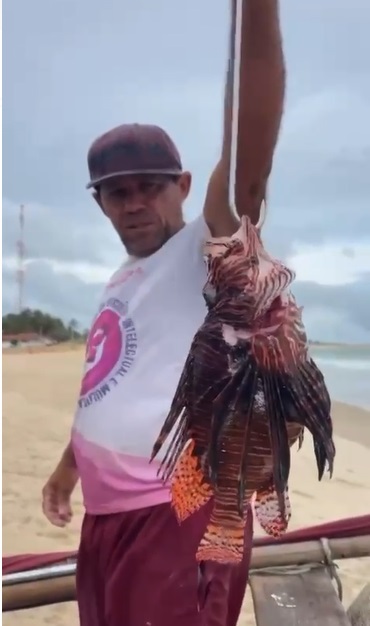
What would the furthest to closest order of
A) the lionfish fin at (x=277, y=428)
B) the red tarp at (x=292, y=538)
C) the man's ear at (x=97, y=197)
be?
the red tarp at (x=292, y=538) < the man's ear at (x=97, y=197) < the lionfish fin at (x=277, y=428)

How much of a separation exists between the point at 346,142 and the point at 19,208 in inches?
12.9

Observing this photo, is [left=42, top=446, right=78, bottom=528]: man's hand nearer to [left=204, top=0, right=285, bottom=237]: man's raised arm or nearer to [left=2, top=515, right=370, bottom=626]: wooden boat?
[left=2, top=515, right=370, bottom=626]: wooden boat

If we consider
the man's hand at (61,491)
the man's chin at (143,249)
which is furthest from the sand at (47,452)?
the man's chin at (143,249)

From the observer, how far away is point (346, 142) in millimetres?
813

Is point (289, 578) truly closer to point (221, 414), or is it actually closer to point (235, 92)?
point (221, 414)

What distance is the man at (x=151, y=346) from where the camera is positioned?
0.71m

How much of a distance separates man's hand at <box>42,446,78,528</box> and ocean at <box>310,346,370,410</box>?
0.27 metres

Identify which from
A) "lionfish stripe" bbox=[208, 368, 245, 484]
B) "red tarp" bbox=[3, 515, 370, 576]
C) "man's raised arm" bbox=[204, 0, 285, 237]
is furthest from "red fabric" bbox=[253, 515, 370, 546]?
"man's raised arm" bbox=[204, 0, 285, 237]

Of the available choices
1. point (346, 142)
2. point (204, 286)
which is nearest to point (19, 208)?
point (204, 286)

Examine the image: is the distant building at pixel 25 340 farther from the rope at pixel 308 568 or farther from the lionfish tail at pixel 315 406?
the rope at pixel 308 568

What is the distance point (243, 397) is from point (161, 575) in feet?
0.60

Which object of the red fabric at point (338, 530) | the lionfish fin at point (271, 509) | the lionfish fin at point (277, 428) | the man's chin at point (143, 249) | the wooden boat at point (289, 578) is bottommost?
the wooden boat at point (289, 578)

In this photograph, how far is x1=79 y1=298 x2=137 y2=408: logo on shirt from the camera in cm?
76

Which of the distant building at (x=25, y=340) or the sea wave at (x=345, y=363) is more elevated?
the distant building at (x=25, y=340)
